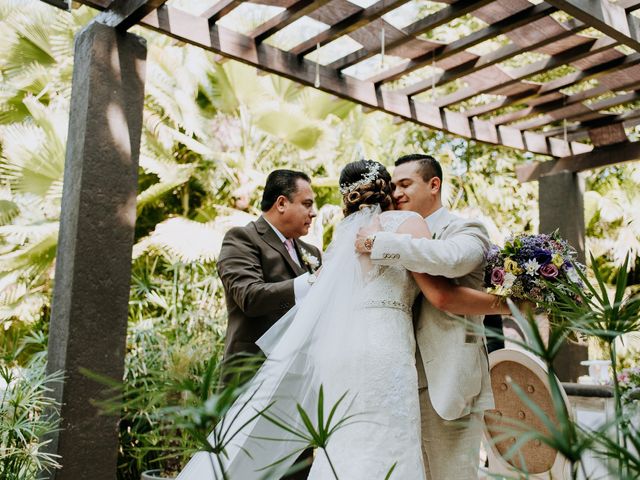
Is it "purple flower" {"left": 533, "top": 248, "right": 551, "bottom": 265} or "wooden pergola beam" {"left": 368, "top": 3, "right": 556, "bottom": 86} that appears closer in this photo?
"purple flower" {"left": 533, "top": 248, "right": 551, "bottom": 265}

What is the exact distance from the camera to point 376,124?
35.3 ft

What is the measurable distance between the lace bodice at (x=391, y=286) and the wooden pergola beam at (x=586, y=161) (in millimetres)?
3944

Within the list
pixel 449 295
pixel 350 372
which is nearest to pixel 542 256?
pixel 449 295

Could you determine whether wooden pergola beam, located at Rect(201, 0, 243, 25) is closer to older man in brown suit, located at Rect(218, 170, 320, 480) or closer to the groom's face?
older man in brown suit, located at Rect(218, 170, 320, 480)

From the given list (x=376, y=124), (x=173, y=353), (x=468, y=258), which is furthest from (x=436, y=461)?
(x=376, y=124)

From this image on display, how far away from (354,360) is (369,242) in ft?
1.58

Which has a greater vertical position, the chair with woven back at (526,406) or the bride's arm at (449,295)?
the bride's arm at (449,295)

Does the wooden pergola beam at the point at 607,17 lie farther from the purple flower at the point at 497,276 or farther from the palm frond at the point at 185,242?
the palm frond at the point at 185,242

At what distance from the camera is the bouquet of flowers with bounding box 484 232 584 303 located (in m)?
2.67

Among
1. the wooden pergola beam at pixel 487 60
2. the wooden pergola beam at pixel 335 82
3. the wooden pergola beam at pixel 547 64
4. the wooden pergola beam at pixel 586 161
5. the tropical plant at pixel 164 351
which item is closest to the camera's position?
the wooden pergola beam at pixel 335 82

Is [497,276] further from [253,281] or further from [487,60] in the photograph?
[487,60]

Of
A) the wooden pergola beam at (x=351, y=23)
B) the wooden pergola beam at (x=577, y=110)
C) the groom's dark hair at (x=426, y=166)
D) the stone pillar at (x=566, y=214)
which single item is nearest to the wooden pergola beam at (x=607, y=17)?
the wooden pergola beam at (x=351, y=23)

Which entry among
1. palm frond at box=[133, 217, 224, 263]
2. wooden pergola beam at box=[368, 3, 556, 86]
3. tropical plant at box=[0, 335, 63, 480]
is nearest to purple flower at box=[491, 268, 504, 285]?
wooden pergola beam at box=[368, 3, 556, 86]

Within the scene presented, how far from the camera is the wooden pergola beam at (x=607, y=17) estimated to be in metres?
3.48
